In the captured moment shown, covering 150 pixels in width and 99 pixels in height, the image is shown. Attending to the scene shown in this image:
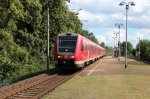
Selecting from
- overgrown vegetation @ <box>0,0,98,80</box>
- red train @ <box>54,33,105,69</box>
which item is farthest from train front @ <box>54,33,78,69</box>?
overgrown vegetation @ <box>0,0,98,80</box>

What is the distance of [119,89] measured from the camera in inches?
858

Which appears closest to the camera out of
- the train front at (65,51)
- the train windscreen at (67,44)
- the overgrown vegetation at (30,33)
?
the train front at (65,51)

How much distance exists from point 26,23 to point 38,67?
33.2 feet

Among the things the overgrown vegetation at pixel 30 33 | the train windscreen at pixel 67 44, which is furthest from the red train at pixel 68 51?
the overgrown vegetation at pixel 30 33

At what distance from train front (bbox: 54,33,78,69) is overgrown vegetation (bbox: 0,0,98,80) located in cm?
1013

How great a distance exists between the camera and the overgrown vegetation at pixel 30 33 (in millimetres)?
46438

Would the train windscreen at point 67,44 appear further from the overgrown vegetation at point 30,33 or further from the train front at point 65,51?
the overgrown vegetation at point 30,33

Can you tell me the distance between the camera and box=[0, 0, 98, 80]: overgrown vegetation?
4644 cm

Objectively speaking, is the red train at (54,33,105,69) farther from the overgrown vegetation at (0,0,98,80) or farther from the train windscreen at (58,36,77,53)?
the overgrown vegetation at (0,0,98,80)

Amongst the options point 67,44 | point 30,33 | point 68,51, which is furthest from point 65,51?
point 30,33

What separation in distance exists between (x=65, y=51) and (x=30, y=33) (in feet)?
84.8

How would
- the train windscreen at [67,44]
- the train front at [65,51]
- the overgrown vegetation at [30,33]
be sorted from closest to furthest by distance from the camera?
1. the train front at [65,51]
2. the train windscreen at [67,44]
3. the overgrown vegetation at [30,33]

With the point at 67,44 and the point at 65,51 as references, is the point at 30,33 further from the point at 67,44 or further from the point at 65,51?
the point at 65,51

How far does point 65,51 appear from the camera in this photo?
3603 cm
